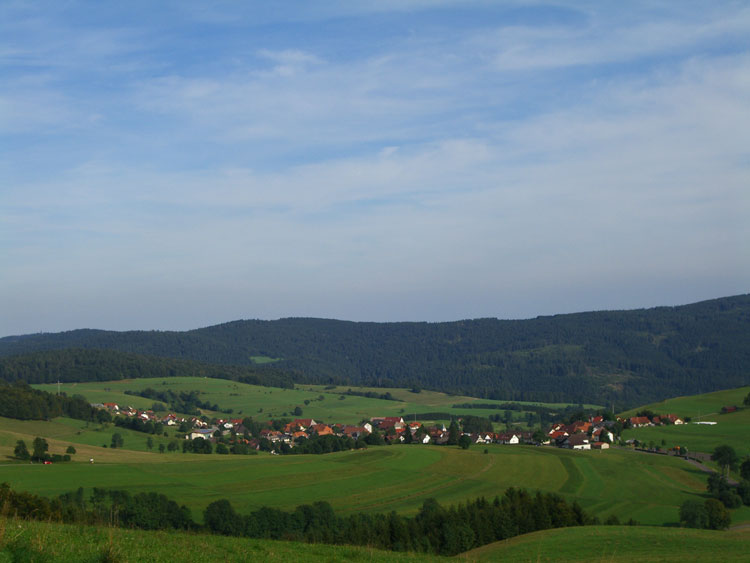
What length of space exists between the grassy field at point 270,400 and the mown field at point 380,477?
59156mm

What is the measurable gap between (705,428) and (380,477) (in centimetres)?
5191

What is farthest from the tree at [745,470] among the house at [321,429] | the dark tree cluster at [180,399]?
the dark tree cluster at [180,399]

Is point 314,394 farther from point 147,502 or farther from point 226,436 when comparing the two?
point 147,502

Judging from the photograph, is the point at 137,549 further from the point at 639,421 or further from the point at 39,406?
the point at 639,421

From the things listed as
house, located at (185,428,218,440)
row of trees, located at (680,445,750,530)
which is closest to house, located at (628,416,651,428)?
row of trees, located at (680,445,750,530)

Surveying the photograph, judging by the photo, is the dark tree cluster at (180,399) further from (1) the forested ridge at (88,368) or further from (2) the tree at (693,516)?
(2) the tree at (693,516)

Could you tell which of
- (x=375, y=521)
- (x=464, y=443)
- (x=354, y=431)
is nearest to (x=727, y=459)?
(x=464, y=443)

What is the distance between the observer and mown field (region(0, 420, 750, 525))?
52.3m

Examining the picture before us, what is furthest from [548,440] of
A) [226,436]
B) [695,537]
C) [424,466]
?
[695,537]

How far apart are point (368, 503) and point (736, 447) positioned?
46.8 metres

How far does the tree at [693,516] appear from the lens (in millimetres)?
44844

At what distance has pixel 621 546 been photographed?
2491 cm

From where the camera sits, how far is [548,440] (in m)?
105

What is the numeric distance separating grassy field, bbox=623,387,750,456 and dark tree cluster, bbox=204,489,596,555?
42.3m
